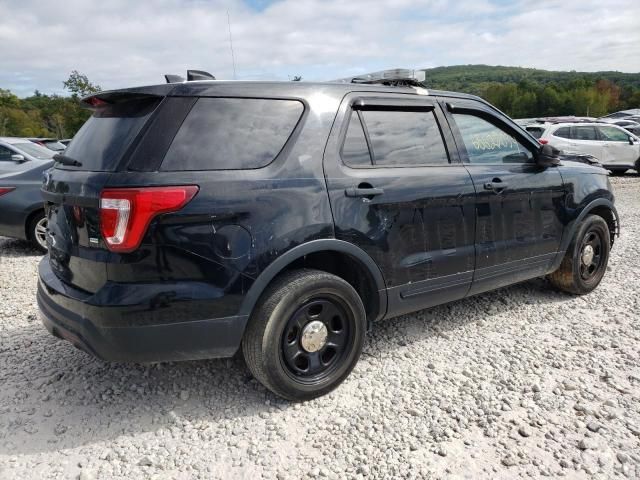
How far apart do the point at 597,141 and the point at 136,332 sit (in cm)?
1530

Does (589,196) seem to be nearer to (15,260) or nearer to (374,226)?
(374,226)

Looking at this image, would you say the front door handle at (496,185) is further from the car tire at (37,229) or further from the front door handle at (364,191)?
the car tire at (37,229)

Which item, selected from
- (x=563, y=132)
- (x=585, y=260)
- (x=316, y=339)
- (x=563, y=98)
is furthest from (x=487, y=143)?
(x=563, y=98)

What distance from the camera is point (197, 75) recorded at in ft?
9.04

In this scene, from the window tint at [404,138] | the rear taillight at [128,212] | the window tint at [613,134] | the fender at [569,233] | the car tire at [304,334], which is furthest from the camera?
the window tint at [613,134]

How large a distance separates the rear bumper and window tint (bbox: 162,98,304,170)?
2.44ft

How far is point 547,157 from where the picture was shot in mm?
3945

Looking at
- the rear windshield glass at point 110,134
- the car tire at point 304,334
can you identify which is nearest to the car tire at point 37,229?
the rear windshield glass at point 110,134

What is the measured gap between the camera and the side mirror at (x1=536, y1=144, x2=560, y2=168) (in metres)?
3.94

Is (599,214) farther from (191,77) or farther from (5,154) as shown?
(5,154)

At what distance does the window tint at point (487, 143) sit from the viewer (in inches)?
142

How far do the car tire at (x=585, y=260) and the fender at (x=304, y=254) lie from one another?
2.21 m

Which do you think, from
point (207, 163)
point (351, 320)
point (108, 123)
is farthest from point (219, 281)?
point (108, 123)

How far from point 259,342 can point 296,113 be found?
50.5 inches
